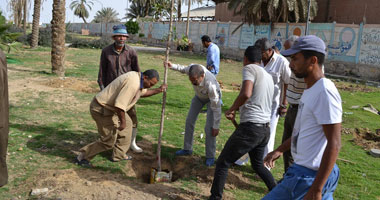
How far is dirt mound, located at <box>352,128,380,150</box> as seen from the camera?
7.16 metres

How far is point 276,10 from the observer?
2414 centimetres

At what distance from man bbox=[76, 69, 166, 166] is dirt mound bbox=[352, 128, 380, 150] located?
466 centimetres

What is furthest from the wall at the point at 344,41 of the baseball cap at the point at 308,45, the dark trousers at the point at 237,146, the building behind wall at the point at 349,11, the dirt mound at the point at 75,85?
the baseball cap at the point at 308,45

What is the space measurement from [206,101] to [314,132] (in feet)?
10.5

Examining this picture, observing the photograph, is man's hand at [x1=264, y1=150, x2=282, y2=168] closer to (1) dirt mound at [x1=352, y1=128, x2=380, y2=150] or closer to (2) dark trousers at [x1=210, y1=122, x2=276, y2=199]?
(2) dark trousers at [x1=210, y1=122, x2=276, y2=199]

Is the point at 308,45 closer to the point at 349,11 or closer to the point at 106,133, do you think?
the point at 106,133

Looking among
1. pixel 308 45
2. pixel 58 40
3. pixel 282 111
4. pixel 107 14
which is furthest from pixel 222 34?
pixel 107 14

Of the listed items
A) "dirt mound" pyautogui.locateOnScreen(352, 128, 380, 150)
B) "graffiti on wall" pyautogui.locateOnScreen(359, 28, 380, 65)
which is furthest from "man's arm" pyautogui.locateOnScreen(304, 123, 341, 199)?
"graffiti on wall" pyautogui.locateOnScreen(359, 28, 380, 65)

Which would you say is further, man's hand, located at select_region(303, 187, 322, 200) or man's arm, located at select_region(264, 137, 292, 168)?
man's arm, located at select_region(264, 137, 292, 168)

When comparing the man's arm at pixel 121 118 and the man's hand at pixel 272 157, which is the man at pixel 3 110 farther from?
the man's hand at pixel 272 157

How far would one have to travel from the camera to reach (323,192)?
244 centimetres

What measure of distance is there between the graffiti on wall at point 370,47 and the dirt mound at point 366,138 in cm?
1107

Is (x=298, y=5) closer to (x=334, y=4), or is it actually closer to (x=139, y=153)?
(x=334, y=4)

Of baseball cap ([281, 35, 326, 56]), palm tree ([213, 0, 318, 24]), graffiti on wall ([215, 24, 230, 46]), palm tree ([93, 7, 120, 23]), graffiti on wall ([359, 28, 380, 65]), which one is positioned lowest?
baseball cap ([281, 35, 326, 56])
